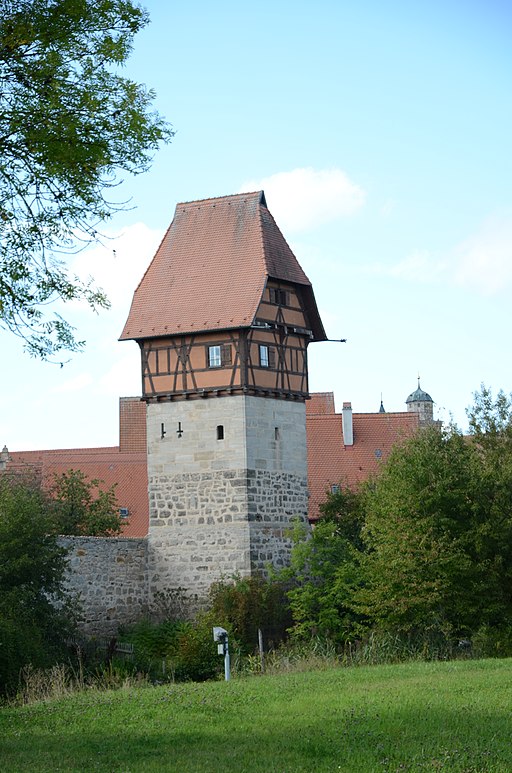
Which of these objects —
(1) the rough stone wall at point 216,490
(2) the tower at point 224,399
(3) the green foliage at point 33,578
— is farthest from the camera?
(2) the tower at point 224,399

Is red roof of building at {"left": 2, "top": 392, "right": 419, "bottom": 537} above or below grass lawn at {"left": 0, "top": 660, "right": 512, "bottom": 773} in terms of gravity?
above

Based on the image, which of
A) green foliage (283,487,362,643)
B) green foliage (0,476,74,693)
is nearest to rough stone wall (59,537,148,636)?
green foliage (0,476,74,693)

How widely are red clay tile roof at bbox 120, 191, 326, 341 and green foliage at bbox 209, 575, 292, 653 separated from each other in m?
6.05

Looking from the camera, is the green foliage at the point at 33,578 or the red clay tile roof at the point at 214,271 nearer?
the green foliage at the point at 33,578

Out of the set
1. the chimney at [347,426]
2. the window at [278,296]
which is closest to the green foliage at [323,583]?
the window at [278,296]

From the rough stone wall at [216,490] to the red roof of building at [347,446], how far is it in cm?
996

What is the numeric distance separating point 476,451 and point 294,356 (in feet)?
17.5

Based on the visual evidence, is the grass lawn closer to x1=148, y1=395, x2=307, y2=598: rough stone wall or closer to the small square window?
x1=148, y1=395, x2=307, y2=598: rough stone wall

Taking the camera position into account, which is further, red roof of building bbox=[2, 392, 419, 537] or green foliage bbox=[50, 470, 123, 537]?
red roof of building bbox=[2, 392, 419, 537]

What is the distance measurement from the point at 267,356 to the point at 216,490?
138 inches

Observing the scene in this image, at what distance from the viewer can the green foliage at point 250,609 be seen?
96.2 feet

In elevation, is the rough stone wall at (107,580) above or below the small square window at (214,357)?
below

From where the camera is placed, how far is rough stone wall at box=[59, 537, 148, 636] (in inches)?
1163

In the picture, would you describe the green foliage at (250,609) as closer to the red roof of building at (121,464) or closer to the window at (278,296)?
the window at (278,296)
